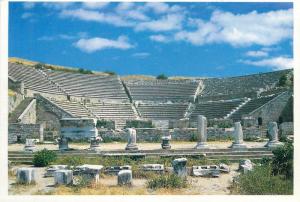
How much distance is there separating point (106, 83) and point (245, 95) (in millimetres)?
11753

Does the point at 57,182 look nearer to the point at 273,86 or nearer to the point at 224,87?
the point at 273,86

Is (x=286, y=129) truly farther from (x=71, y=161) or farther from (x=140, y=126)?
(x=71, y=161)

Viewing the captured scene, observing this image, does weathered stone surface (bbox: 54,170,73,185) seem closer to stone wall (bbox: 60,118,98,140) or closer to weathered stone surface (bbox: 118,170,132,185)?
Answer: weathered stone surface (bbox: 118,170,132,185)

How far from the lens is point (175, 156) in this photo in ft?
57.3

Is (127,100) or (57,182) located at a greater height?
(127,100)

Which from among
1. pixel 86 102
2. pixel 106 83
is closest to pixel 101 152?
pixel 86 102

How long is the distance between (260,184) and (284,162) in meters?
1.78

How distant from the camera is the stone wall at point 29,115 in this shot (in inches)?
1096

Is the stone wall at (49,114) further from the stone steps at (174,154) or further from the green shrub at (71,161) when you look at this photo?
the green shrub at (71,161)

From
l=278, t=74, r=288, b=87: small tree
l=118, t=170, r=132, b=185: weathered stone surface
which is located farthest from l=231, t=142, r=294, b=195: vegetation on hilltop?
l=278, t=74, r=288, b=87: small tree

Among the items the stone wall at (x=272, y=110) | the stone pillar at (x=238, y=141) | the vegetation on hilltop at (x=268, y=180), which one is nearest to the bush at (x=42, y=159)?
the vegetation on hilltop at (x=268, y=180)
